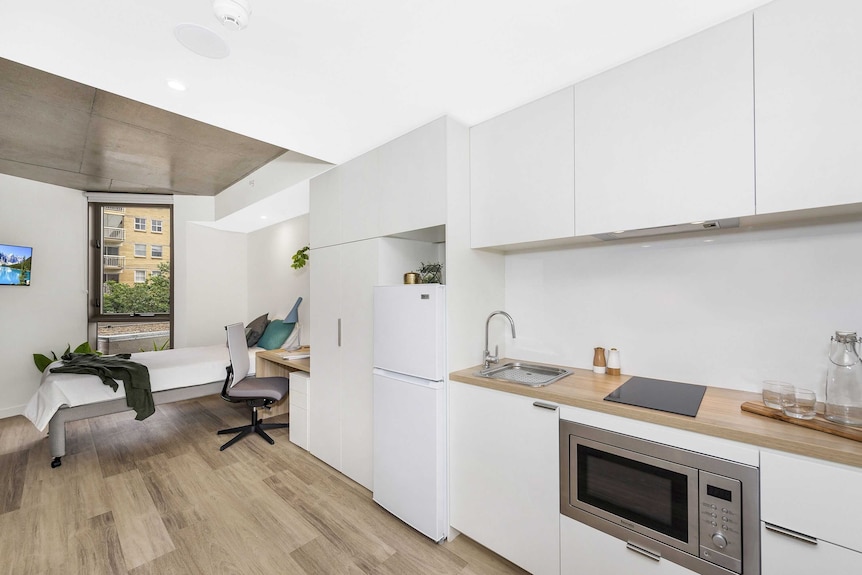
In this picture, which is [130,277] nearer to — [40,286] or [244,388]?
[40,286]

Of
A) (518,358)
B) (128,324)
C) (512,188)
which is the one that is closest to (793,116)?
(512,188)

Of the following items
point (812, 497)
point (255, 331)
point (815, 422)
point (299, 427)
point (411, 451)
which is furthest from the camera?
point (255, 331)

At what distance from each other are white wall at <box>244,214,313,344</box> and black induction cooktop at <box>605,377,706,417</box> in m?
3.44

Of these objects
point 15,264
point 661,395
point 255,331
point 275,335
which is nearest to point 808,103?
point 661,395

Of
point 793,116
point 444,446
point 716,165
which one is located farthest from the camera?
point 444,446

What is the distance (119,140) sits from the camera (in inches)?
124

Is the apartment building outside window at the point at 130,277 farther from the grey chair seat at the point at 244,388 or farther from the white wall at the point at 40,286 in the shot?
the grey chair seat at the point at 244,388

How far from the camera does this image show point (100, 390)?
3.03 m

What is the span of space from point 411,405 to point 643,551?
1.21 meters

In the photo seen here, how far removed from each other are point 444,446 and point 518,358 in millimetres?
756

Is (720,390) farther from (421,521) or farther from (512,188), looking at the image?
(421,521)

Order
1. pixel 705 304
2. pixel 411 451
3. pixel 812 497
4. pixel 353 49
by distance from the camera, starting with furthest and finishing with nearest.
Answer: pixel 411 451, pixel 705 304, pixel 353 49, pixel 812 497

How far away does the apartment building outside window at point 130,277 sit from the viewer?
15.5 feet

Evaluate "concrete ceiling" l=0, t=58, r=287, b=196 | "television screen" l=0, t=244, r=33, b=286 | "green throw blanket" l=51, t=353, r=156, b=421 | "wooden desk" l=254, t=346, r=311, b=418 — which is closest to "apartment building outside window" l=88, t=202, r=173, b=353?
"concrete ceiling" l=0, t=58, r=287, b=196
